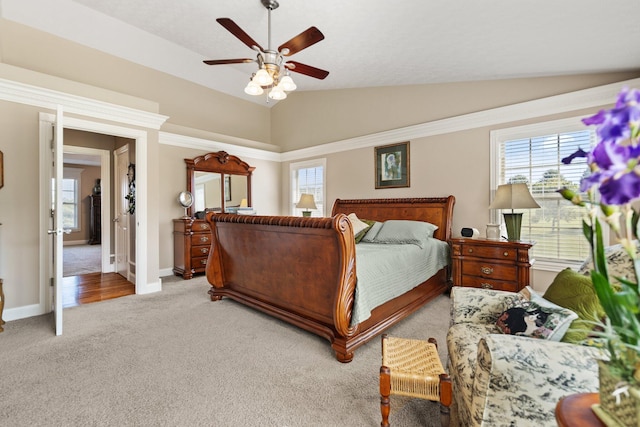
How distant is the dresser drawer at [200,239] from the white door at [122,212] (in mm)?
1100

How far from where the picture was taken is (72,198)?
30.2 ft

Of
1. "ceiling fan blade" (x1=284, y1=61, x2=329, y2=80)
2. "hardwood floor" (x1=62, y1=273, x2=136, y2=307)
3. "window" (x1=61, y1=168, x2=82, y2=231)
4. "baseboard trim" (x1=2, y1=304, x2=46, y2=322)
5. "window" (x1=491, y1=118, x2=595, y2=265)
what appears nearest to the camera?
"ceiling fan blade" (x1=284, y1=61, x2=329, y2=80)

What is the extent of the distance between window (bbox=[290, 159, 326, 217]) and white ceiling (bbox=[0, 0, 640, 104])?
1609 mm

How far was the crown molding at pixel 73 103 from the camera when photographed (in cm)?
302

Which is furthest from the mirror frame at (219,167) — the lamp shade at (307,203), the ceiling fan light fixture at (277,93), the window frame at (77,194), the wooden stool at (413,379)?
the window frame at (77,194)

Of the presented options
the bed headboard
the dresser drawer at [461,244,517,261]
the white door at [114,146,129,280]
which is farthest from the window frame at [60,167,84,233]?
the dresser drawer at [461,244,517,261]

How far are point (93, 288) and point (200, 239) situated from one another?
1590 mm

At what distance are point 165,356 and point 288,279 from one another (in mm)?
1136

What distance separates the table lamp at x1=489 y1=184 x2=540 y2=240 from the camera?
120 inches

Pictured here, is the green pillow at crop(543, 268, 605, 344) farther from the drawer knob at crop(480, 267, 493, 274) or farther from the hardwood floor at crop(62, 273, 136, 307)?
the hardwood floor at crop(62, 273, 136, 307)

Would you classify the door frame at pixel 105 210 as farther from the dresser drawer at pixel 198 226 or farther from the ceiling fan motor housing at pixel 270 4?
the ceiling fan motor housing at pixel 270 4

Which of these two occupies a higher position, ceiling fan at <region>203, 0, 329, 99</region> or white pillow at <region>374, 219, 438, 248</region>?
ceiling fan at <region>203, 0, 329, 99</region>

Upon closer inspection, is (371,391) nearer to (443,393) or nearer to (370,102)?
(443,393)

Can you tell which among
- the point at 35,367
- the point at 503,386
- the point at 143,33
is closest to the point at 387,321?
the point at 503,386
